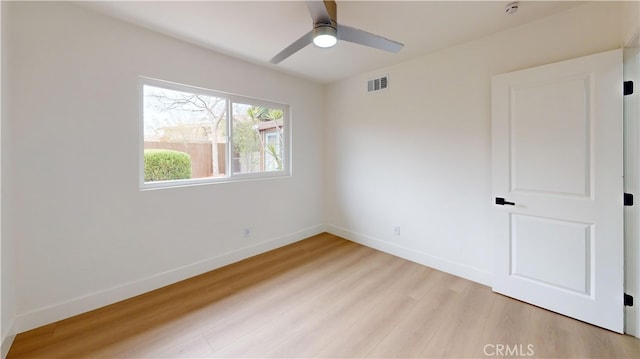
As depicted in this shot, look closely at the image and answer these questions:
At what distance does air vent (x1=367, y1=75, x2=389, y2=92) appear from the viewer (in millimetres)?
3408

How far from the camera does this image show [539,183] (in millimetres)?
2205

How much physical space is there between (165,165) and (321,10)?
2.18 m

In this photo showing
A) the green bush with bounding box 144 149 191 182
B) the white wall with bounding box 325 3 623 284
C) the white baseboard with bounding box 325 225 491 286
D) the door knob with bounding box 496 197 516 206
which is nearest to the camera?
the white wall with bounding box 325 3 623 284

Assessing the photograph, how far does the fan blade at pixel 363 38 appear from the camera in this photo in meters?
1.77

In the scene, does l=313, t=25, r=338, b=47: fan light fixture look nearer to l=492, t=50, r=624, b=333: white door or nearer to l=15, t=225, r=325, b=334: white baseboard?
l=492, t=50, r=624, b=333: white door

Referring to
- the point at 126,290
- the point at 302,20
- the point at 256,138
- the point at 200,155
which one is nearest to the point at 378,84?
the point at 302,20

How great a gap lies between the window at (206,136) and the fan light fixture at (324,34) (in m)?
1.76

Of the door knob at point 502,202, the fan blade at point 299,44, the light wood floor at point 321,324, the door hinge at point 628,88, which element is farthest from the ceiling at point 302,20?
the light wood floor at point 321,324

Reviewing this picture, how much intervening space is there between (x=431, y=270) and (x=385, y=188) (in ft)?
3.85

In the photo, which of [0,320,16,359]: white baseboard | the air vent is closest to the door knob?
the air vent

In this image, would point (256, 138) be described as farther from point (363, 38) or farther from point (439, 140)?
point (439, 140)

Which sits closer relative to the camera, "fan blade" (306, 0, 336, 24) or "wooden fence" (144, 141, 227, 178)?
"fan blade" (306, 0, 336, 24)

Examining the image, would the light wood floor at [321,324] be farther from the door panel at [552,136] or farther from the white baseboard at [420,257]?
the door panel at [552,136]

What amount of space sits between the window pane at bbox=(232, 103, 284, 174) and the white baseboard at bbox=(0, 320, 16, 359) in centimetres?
217
